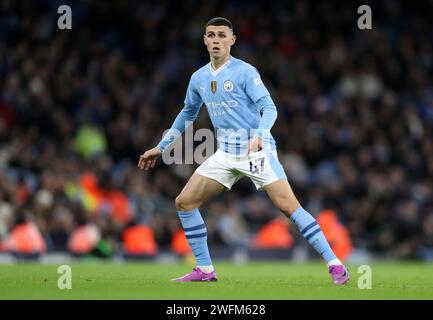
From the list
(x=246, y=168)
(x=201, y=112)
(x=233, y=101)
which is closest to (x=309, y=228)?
(x=246, y=168)

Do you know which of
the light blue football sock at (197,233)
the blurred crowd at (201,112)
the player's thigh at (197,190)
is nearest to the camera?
the player's thigh at (197,190)

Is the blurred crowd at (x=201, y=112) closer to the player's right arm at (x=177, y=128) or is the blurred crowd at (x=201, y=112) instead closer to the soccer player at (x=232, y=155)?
the player's right arm at (x=177, y=128)

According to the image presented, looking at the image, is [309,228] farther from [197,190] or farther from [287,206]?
[197,190]

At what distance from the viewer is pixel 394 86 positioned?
20391 millimetres

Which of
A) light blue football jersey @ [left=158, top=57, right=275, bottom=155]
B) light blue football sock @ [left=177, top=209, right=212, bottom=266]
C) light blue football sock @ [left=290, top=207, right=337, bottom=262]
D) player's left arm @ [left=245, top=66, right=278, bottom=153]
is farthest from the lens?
light blue football sock @ [left=177, top=209, right=212, bottom=266]

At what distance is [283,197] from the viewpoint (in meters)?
8.84

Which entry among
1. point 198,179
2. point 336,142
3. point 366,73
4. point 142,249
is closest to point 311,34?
point 366,73

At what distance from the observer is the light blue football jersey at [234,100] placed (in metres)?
8.97

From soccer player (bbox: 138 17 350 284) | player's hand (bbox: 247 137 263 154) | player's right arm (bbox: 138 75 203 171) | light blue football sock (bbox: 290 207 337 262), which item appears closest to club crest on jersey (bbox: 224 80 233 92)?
soccer player (bbox: 138 17 350 284)

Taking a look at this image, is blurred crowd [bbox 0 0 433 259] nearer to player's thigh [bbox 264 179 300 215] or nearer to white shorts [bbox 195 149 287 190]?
white shorts [bbox 195 149 287 190]

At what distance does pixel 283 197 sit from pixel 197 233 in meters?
0.97

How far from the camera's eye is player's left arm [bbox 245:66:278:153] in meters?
8.42

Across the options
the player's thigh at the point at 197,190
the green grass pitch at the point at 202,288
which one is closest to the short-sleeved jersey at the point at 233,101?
the player's thigh at the point at 197,190

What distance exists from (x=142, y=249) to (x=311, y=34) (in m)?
6.70
